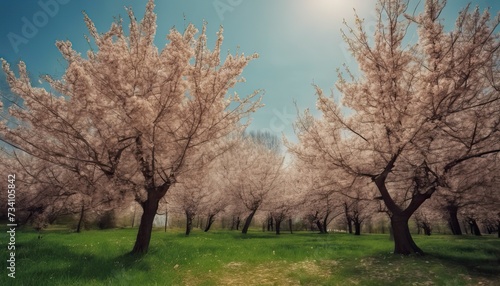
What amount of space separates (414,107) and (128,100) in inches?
350

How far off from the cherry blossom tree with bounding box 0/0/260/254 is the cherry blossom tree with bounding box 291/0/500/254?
4.00 m

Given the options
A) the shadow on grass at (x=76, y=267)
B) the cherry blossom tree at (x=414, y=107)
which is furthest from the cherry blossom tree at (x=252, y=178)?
the shadow on grass at (x=76, y=267)

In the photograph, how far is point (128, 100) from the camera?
7590 millimetres

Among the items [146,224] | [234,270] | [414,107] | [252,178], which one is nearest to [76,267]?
[146,224]

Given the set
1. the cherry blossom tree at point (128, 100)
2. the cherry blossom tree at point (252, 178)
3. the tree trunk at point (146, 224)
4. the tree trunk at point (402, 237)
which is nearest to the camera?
the cherry blossom tree at point (128, 100)

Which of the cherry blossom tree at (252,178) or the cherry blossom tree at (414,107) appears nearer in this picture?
the cherry blossom tree at (414,107)

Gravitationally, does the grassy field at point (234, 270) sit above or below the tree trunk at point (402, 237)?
below

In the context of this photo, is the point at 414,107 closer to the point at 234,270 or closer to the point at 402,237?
the point at 402,237

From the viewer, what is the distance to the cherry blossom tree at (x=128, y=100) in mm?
7703

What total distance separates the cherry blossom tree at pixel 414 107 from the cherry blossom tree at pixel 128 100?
4.00 meters

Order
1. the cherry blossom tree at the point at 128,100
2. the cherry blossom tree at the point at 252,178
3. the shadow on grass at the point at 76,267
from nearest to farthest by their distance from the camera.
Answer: the shadow on grass at the point at 76,267
the cherry blossom tree at the point at 128,100
the cherry blossom tree at the point at 252,178

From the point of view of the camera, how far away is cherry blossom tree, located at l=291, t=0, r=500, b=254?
8305 millimetres

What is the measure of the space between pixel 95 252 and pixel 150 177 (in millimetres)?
3846

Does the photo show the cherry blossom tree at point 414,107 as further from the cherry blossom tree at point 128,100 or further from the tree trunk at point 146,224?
the tree trunk at point 146,224
